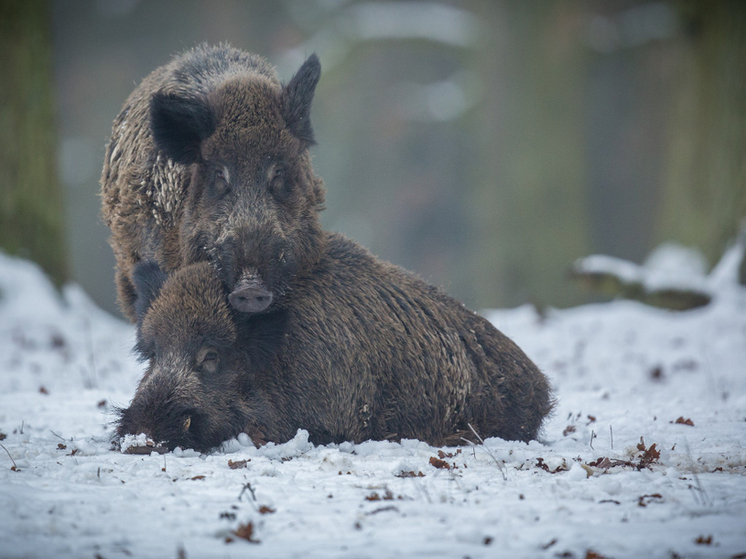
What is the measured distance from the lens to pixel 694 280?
10.4m

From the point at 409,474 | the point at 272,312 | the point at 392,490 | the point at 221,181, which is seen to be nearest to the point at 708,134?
the point at 221,181

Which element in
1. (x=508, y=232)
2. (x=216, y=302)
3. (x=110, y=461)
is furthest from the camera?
(x=508, y=232)

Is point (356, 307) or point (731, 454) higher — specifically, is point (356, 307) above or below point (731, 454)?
above

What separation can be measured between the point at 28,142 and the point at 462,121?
453 inches

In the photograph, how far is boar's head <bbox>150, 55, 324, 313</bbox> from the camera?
16.6ft

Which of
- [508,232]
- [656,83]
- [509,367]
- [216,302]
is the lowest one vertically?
[509,367]

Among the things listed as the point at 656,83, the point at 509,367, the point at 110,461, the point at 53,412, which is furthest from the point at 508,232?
the point at 110,461

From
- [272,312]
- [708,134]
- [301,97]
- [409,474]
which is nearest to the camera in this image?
[409,474]

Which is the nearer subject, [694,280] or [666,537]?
[666,537]

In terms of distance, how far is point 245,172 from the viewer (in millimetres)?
5293

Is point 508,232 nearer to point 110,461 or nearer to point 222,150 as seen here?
point 222,150

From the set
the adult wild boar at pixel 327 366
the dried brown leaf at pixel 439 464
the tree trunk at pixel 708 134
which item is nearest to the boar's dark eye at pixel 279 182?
A: the adult wild boar at pixel 327 366

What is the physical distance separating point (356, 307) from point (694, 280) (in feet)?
23.4

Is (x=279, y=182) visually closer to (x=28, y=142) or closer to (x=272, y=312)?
(x=272, y=312)
